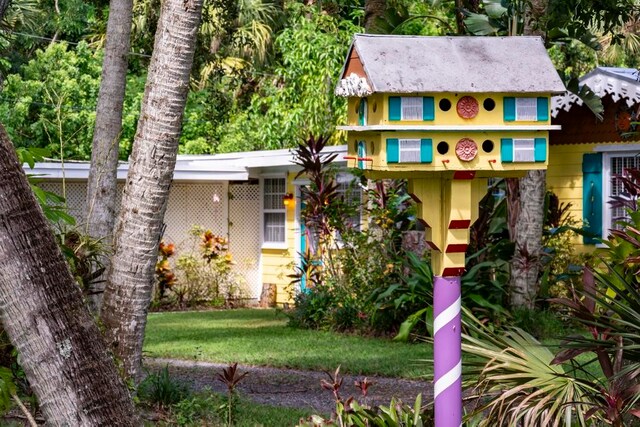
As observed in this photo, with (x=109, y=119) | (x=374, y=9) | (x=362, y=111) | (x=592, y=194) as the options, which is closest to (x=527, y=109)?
(x=362, y=111)

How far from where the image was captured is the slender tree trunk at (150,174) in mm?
7598

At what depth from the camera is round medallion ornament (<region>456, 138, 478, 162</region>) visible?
18.0ft

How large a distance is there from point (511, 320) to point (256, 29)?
15552 millimetres

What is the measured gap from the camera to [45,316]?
4.33 metres

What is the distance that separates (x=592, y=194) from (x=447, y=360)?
11733 millimetres

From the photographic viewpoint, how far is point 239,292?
21.8m

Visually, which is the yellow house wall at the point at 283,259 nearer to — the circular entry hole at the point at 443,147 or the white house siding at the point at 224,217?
the white house siding at the point at 224,217

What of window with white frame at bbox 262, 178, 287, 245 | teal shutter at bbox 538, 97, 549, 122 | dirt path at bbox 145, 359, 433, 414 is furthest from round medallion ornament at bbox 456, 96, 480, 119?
window with white frame at bbox 262, 178, 287, 245

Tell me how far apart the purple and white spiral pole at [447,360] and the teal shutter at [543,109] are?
1027mm

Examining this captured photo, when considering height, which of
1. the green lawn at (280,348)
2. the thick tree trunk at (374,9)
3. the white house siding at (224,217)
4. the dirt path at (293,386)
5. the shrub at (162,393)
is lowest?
the dirt path at (293,386)

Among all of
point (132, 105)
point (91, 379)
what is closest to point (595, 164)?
point (91, 379)

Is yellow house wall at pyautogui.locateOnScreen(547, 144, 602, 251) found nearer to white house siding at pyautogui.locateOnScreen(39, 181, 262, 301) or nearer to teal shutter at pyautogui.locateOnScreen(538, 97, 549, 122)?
white house siding at pyautogui.locateOnScreen(39, 181, 262, 301)

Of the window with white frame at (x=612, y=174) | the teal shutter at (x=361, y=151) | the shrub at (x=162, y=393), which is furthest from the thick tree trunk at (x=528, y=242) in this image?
the teal shutter at (x=361, y=151)

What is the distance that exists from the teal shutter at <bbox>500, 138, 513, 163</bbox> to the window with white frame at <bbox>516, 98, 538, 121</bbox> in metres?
0.14
